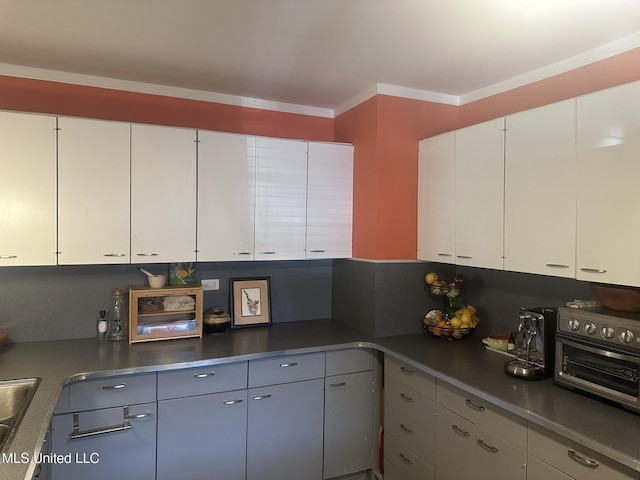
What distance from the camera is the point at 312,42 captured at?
2.22 m

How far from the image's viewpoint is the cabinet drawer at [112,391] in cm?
219

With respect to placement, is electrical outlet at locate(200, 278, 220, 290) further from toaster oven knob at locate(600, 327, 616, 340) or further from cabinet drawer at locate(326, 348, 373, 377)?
toaster oven knob at locate(600, 327, 616, 340)

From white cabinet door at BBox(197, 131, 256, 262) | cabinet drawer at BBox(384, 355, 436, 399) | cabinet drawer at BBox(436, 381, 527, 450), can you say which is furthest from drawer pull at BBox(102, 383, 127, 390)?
cabinet drawer at BBox(436, 381, 527, 450)

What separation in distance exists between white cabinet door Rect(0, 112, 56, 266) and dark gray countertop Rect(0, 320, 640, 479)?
0.55m

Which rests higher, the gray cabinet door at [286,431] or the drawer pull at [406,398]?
the drawer pull at [406,398]

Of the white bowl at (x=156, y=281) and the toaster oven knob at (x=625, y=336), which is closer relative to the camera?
the toaster oven knob at (x=625, y=336)

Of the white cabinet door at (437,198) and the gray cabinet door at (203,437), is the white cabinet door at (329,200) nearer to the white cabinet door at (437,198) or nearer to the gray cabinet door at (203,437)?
the white cabinet door at (437,198)

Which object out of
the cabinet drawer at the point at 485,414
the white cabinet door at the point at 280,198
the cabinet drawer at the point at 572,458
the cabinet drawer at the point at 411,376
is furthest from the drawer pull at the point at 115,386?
the cabinet drawer at the point at 572,458

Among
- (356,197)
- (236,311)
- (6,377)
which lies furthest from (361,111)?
(6,377)

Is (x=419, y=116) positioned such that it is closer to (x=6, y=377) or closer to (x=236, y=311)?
(x=236, y=311)

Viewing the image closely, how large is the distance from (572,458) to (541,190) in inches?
46.3

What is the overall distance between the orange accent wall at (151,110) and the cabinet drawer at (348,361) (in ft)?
5.21

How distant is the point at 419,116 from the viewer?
3.02 metres

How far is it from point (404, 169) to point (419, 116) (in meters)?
0.38
